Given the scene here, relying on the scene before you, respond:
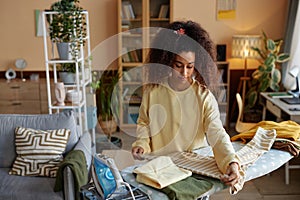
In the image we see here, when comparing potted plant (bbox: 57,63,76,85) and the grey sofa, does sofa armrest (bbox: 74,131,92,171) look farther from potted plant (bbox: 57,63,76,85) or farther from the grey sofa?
potted plant (bbox: 57,63,76,85)

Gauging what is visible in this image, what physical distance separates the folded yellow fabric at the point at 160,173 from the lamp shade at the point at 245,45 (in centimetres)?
301

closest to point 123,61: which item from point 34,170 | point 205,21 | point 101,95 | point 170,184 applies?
point 101,95

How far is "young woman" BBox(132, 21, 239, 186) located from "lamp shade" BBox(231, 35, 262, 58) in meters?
2.68

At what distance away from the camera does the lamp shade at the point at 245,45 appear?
157 inches

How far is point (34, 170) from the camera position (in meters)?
2.44

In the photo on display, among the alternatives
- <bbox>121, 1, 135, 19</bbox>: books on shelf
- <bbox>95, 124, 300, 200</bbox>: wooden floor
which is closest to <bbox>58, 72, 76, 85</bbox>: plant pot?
<bbox>95, 124, 300, 200</bbox>: wooden floor

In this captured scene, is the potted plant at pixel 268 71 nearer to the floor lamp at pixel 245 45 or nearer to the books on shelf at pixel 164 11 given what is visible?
the floor lamp at pixel 245 45

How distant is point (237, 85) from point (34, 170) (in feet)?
9.50

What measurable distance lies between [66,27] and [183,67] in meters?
1.76

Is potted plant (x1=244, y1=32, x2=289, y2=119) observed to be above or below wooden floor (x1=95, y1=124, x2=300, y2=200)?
above

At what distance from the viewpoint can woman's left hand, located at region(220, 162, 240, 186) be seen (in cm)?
120

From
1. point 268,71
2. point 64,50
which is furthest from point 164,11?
point 64,50

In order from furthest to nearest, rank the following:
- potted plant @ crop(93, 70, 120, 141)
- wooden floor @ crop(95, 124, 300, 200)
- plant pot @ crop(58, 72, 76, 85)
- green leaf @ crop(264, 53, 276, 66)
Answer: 1. potted plant @ crop(93, 70, 120, 141)
2. green leaf @ crop(264, 53, 276, 66)
3. plant pot @ crop(58, 72, 76, 85)
4. wooden floor @ crop(95, 124, 300, 200)

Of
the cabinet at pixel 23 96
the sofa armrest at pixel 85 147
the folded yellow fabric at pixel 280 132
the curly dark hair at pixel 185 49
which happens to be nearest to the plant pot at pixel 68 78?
the sofa armrest at pixel 85 147
